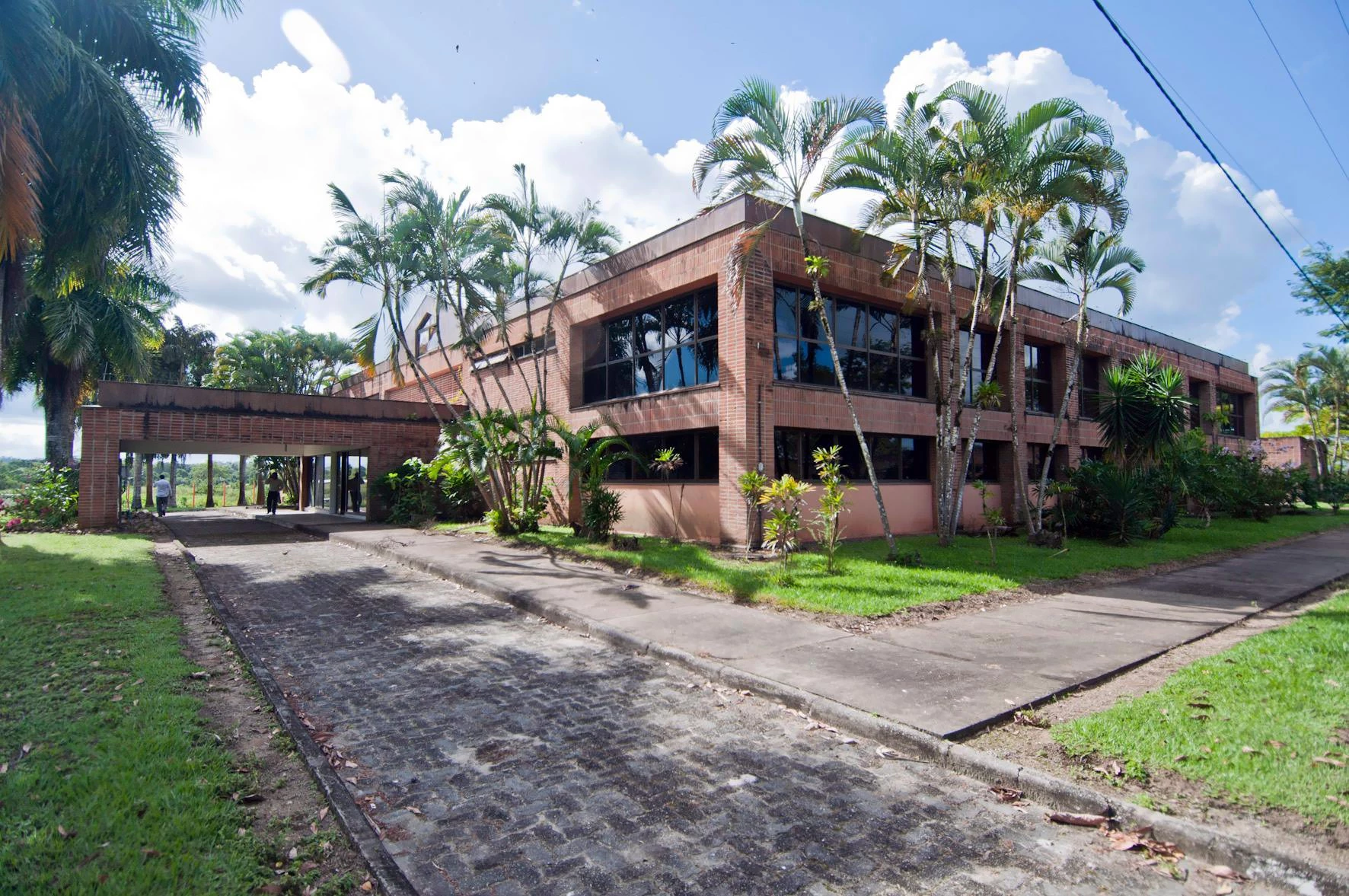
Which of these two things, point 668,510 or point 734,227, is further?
point 668,510

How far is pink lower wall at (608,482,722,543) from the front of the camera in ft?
46.3

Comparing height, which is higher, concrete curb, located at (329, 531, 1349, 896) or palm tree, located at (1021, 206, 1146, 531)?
palm tree, located at (1021, 206, 1146, 531)

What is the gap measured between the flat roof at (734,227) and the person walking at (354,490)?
11.0 metres

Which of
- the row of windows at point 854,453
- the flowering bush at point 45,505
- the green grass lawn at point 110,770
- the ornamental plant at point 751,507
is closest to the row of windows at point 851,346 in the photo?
the row of windows at point 854,453

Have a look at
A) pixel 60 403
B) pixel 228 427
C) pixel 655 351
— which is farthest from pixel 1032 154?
pixel 60 403

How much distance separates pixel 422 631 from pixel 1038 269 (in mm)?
14144

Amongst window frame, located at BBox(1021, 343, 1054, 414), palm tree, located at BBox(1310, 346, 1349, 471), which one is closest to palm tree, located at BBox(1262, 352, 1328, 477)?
palm tree, located at BBox(1310, 346, 1349, 471)

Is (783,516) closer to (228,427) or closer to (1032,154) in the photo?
(1032,154)

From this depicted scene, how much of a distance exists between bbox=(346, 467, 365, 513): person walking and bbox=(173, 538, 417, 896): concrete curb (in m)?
18.9

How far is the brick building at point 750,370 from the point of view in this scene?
13.1 meters

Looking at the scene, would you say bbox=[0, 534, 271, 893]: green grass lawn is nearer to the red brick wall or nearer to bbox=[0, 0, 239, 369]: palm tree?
bbox=[0, 0, 239, 369]: palm tree

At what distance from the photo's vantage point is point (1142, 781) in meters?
3.81

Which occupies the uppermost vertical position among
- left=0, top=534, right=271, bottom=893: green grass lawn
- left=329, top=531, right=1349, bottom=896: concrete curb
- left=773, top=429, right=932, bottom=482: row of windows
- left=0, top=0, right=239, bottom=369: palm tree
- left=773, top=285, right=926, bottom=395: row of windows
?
left=0, top=0, right=239, bottom=369: palm tree

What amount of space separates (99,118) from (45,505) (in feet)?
37.8
